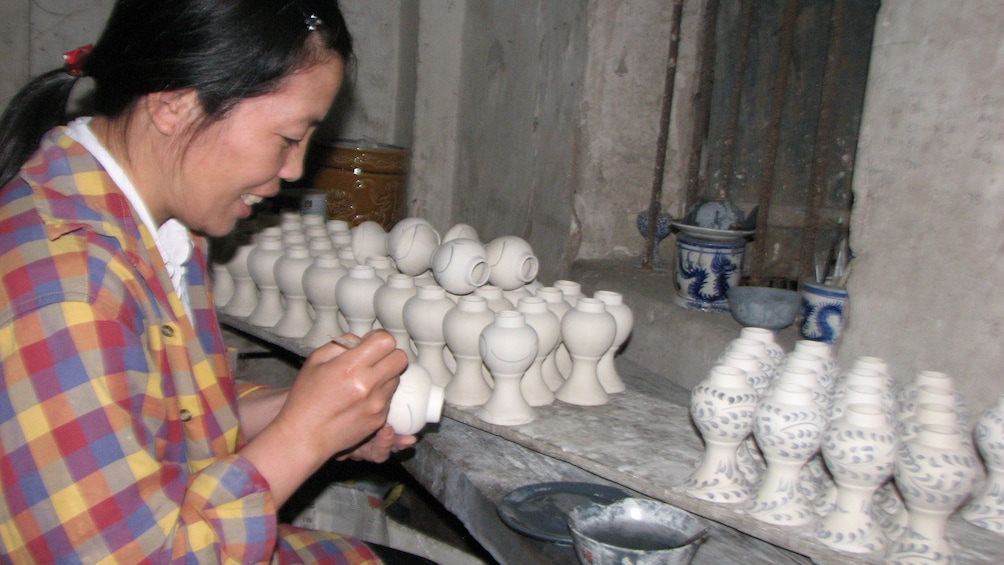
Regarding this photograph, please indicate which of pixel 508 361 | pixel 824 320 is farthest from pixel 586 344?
pixel 824 320

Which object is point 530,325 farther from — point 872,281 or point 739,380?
point 872,281

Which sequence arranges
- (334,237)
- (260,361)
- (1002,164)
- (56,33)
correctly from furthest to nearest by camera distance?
(56,33) → (260,361) → (334,237) → (1002,164)

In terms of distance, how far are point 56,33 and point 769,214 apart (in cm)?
322

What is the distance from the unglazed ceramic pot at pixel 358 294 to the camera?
205cm

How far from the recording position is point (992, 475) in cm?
141

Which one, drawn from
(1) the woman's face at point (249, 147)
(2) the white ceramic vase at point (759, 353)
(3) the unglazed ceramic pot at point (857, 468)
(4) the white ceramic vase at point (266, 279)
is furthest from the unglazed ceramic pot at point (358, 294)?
(3) the unglazed ceramic pot at point (857, 468)

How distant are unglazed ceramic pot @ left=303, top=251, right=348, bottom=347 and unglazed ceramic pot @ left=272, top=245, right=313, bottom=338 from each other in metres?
0.04

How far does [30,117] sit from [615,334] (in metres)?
1.21

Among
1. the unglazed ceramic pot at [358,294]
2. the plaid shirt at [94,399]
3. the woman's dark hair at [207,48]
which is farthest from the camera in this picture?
the unglazed ceramic pot at [358,294]

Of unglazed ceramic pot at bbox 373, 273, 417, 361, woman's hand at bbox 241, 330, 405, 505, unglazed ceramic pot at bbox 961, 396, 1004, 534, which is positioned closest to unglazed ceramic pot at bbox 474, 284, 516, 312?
unglazed ceramic pot at bbox 373, 273, 417, 361

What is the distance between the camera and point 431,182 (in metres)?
4.26

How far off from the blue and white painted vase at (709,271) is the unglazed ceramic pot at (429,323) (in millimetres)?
1078

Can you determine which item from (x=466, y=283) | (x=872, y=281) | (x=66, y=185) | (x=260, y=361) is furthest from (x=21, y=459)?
(x=260, y=361)

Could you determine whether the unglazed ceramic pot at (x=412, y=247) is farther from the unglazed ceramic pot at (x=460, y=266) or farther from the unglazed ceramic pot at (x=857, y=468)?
the unglazed ceramic pot at (x=857, y=468)
